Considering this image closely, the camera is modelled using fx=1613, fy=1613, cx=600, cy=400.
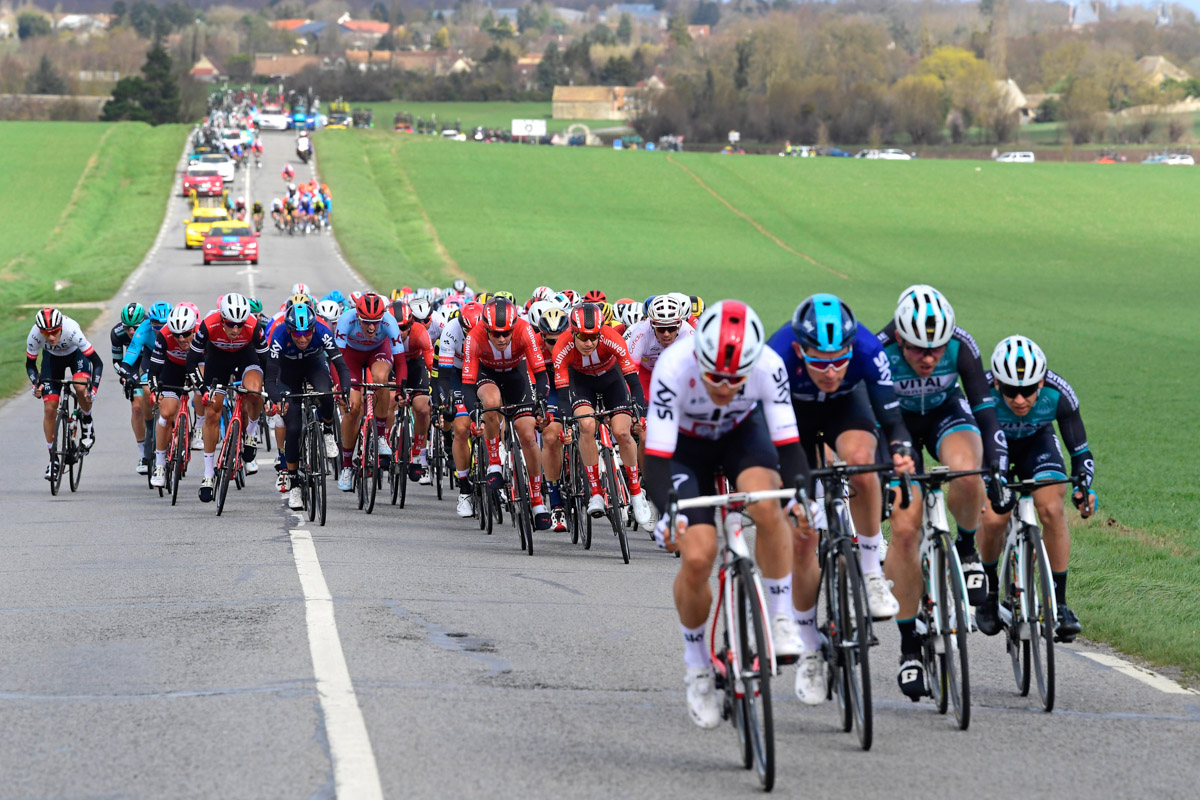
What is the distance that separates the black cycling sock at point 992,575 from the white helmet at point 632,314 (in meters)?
6.79

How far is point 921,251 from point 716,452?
6418cm

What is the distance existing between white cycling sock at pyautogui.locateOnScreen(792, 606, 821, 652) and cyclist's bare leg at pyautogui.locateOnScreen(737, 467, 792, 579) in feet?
1.15

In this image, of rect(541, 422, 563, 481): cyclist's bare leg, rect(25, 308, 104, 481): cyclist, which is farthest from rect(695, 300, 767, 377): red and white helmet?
rect(25, 308, 104, 481): cyclist

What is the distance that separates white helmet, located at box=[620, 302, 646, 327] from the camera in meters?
15.7

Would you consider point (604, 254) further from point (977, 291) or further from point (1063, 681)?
point (1063, 681)

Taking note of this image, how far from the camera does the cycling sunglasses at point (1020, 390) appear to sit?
877cm

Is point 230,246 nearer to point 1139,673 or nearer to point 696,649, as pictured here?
point 1139,673

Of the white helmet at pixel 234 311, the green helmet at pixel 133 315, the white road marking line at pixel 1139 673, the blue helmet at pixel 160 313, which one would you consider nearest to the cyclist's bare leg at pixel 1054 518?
the white road marking line at pixel 1139 673

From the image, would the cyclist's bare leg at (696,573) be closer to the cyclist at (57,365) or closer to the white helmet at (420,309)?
the white helmet at (420,309)

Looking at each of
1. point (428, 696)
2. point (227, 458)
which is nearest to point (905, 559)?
point (428, 696)

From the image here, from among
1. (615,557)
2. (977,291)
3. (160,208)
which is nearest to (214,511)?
(615,557)

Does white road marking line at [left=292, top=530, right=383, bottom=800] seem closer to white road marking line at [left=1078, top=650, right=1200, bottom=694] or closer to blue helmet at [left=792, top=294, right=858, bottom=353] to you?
blue helmet at [left=792, top=294, right=858, bottom=353]

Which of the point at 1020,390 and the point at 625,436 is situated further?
the point at 625,436

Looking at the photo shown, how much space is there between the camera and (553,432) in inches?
544
